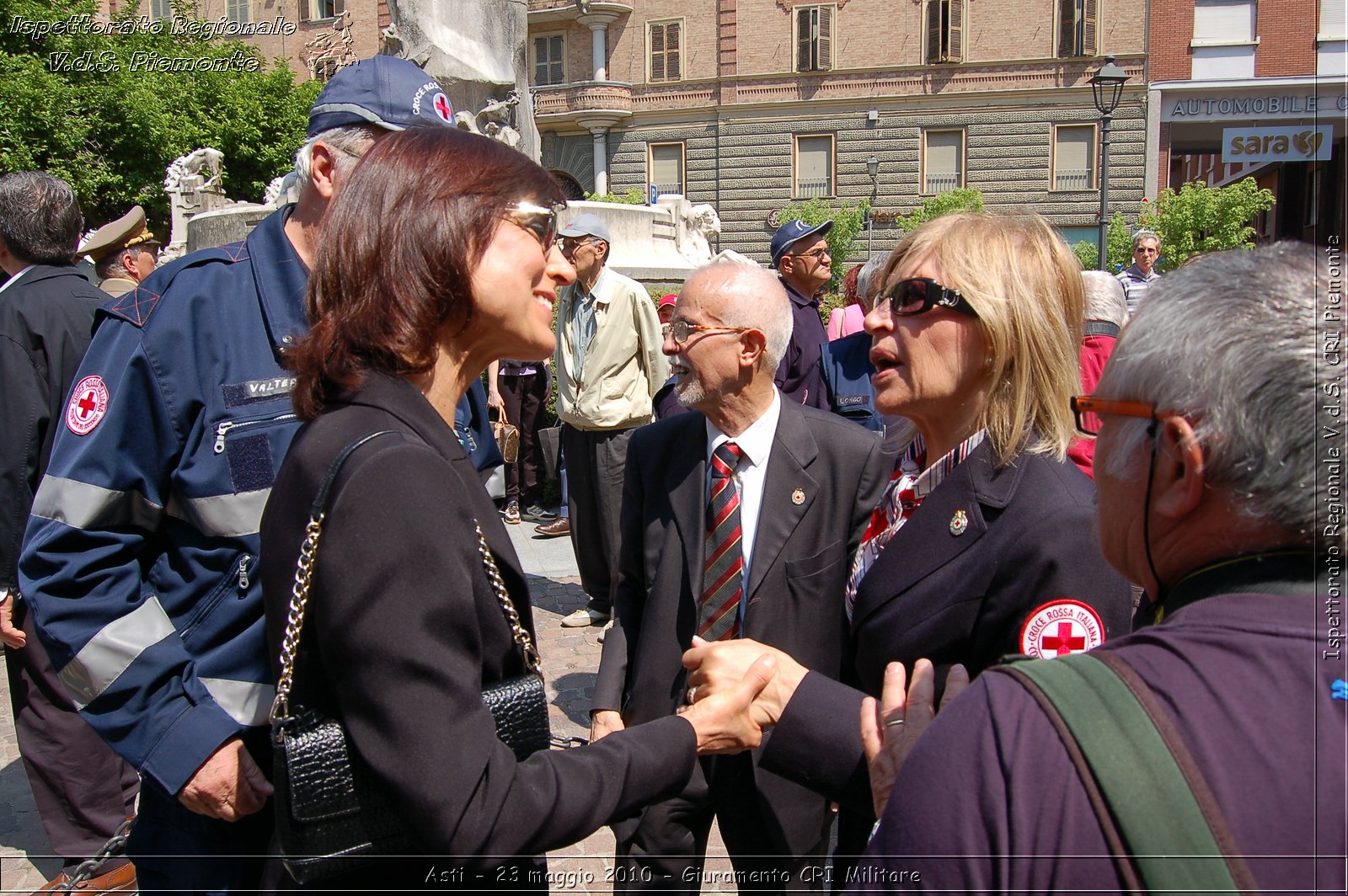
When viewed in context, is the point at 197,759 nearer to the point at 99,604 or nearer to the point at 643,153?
the point at 99,604

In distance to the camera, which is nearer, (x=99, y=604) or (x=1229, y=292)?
(x=1229, y=292)

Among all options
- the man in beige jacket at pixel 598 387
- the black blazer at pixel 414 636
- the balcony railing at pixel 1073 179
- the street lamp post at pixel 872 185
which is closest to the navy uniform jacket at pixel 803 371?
the man in beige jacket at pixel 598 387

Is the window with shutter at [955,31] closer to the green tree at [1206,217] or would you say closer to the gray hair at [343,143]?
the green tree at [1206,217]

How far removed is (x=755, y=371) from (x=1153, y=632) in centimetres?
206

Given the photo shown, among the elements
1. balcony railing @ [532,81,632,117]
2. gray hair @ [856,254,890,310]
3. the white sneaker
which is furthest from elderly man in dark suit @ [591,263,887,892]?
balcony railing @ [532,81,632,117]

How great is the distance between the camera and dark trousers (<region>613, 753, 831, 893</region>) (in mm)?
2688

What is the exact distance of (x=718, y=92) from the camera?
39.9 meters

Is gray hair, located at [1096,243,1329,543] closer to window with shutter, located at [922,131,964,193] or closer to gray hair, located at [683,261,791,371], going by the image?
gray hair, located at [683,261,791,371]

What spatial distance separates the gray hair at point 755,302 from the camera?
10.3 ft

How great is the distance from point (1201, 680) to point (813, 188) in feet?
129

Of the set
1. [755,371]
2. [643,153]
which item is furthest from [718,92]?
[755,371]

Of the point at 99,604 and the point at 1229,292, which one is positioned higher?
the point at 1229,292

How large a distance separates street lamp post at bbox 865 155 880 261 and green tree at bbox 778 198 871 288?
34 centimetres

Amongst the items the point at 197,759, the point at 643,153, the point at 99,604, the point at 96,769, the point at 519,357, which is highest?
the point at 643,153
